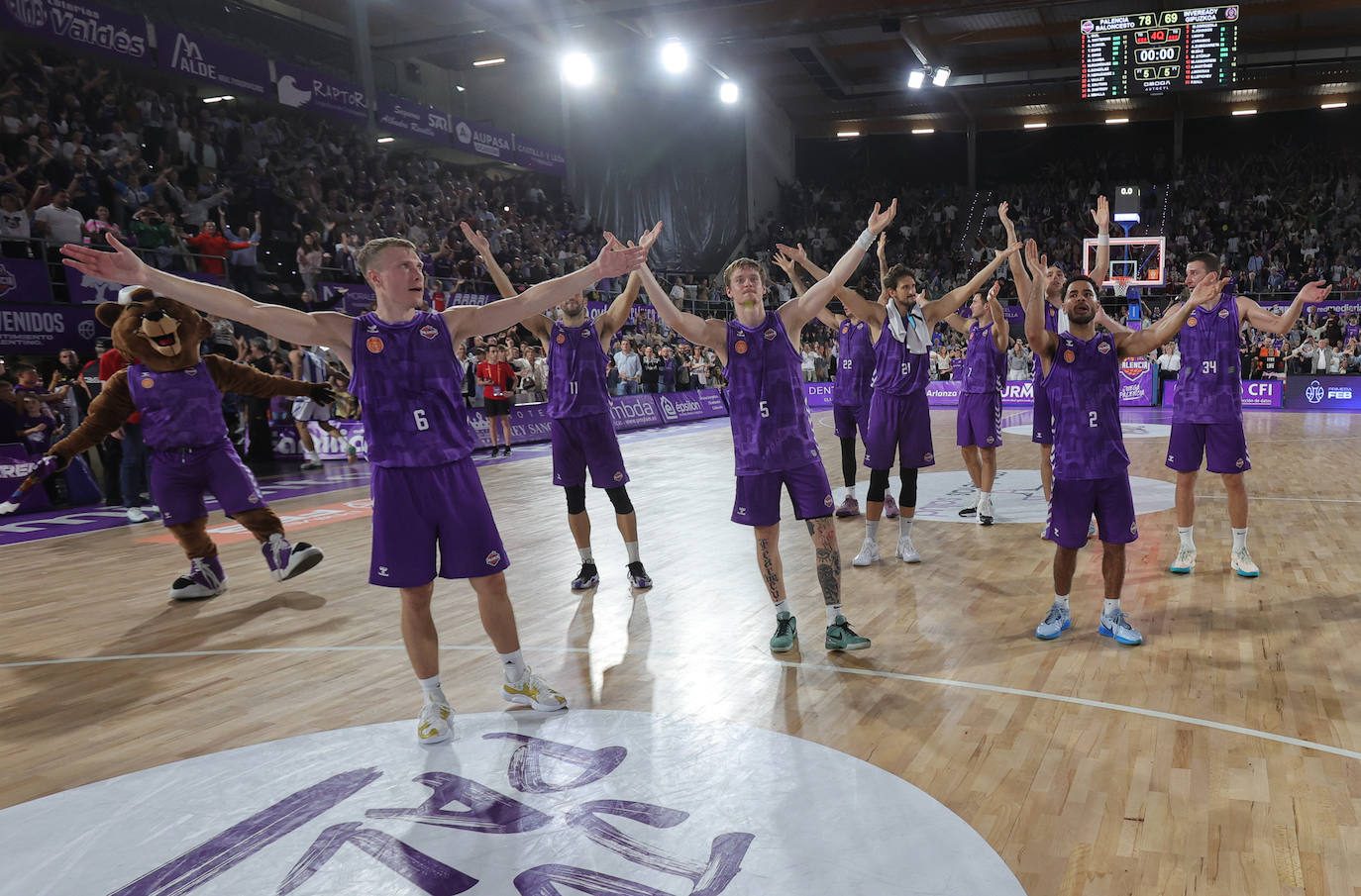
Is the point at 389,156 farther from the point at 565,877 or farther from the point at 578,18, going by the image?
the point at 565,877

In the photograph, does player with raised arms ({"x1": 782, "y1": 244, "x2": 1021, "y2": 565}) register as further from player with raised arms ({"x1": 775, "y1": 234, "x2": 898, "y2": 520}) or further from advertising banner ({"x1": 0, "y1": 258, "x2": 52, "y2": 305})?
advertising banner ({"x1": 0, "y1": 258, "x2": 52, "y2": 305})

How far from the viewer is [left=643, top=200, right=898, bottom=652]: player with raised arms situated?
172 inches

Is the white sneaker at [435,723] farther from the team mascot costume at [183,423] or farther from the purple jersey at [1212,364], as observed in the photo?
the purple jersey at [1212,364]

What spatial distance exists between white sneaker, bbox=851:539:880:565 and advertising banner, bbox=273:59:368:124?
17087 millimetres

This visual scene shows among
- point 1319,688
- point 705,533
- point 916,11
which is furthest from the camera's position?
point 916,11

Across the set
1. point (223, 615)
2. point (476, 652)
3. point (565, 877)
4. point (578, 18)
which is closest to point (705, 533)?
point (476, 652)

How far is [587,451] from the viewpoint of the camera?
19.4 feet

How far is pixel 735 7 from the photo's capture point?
21.4 meters

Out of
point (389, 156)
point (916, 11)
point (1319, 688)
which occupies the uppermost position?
point (916, 11)

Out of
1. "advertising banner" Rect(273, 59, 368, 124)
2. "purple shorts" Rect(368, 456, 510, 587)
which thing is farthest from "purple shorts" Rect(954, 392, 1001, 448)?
"advertising banner" Rect(273, 59, 368, 124)

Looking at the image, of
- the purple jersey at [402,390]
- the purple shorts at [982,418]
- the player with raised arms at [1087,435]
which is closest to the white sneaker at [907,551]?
the purple shorts at [982,418]

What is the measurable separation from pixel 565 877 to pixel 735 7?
2221 centimetres

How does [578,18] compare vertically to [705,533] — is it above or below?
above

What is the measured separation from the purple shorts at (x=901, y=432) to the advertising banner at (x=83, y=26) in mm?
15263
